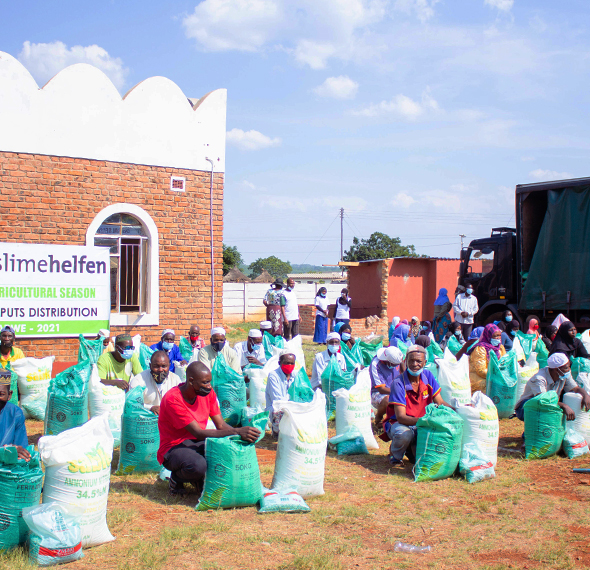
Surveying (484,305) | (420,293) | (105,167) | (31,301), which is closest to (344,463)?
(31,301)

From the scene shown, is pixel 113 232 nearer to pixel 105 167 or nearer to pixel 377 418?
pixel 105 167

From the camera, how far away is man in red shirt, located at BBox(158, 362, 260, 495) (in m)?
4.43

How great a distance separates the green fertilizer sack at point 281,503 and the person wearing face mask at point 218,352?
10.4ft

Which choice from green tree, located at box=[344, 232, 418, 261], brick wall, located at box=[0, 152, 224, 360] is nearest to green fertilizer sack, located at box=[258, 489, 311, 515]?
brick wall, located at box=[0, 152, 224, 360]

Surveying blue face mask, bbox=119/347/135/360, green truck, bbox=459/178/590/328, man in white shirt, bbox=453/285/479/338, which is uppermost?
green truck, bbox=459/178/590/328

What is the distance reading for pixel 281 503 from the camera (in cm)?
428

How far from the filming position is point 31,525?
338cm

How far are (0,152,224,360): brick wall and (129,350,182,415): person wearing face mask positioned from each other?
4876mm

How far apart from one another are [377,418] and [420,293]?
49.0ft

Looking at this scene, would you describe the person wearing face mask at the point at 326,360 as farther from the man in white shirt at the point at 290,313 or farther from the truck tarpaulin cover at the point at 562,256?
the truck tarpaulin cover at the point at 562,256

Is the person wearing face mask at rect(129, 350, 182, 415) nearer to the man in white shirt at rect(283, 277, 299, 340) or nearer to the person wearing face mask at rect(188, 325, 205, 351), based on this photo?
the person wearing face mask at rect(188, 325, 205, 351)

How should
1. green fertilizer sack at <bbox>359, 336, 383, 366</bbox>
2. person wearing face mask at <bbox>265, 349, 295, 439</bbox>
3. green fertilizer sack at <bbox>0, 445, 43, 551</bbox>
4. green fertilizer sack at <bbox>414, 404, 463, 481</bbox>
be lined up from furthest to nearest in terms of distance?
green fertilizer sack at <bbox>359, 336, 383, 366</bbox> < person wearing face mask at <bbox>265, 349, 295, 439</bbox> < green fertilizer sack at <bbox>414, 404, 463, 481</bbox> < green fertilizer sack at <bbox>0, 445, 43, 551</bbox>

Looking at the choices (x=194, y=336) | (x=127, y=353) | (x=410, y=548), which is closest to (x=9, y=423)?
(x=410, y=548)

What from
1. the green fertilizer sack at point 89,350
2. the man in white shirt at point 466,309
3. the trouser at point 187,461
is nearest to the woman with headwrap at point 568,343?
the man in white shirt at point 466,309
